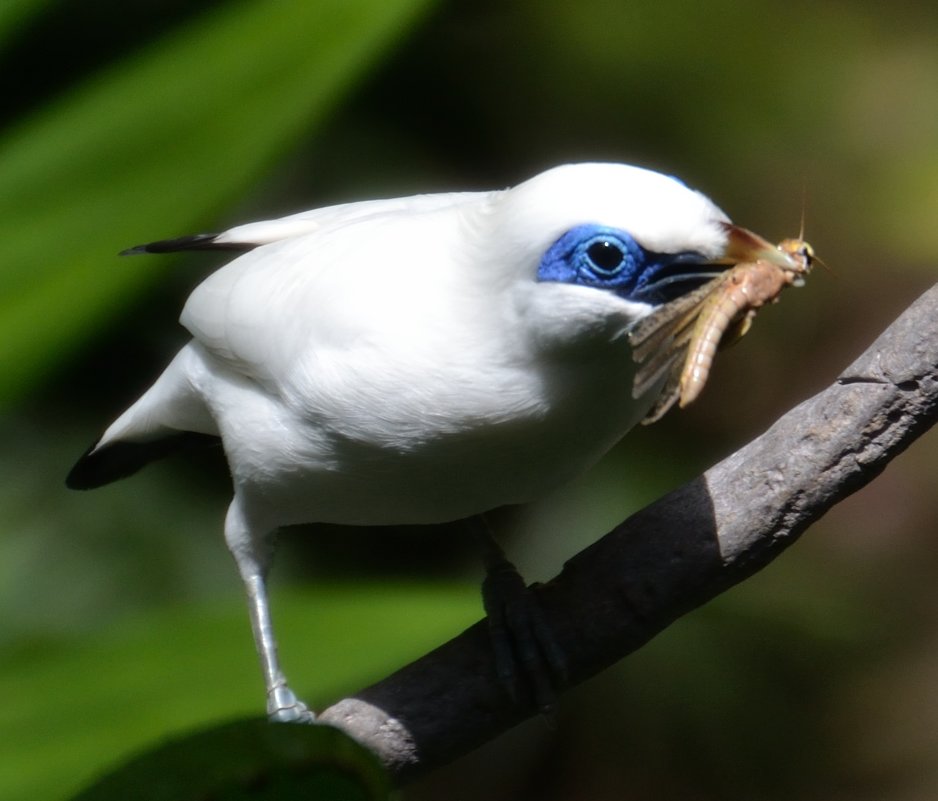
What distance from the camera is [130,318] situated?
7.95 ft

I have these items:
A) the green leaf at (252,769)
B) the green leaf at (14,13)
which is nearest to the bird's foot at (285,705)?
the green leaf at (252,769)

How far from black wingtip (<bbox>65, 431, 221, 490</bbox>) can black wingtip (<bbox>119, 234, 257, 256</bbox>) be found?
0.41 meters

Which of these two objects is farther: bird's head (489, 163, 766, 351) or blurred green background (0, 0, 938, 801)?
blurred green background (0, 0, 938, 801)

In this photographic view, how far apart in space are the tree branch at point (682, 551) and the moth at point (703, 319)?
9.2 inches

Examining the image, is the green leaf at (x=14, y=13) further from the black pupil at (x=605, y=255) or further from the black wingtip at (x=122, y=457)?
the black pupil at (x=605, y=255)

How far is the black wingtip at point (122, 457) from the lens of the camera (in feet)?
7.00

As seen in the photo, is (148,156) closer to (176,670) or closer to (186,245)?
(186,245)

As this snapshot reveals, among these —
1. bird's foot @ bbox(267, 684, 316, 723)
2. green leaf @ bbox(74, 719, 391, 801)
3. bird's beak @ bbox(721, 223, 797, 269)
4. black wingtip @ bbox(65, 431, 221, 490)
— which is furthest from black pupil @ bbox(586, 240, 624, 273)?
black wingtip @ bbox(65, 431, 221, 490)

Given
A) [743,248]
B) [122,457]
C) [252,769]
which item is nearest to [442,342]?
[743,248]

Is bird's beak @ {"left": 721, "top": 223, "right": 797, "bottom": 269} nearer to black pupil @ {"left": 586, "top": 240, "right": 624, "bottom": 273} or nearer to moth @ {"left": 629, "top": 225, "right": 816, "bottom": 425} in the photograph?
moth @ {"left": 629, "top": 225, "right": 816, "bottom": 425}

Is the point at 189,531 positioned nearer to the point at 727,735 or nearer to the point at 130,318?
the point at 130,318

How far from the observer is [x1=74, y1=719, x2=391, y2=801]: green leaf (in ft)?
2.97

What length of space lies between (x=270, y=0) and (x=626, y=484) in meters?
1.14

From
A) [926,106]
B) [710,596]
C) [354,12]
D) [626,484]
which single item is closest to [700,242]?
[710,596]
